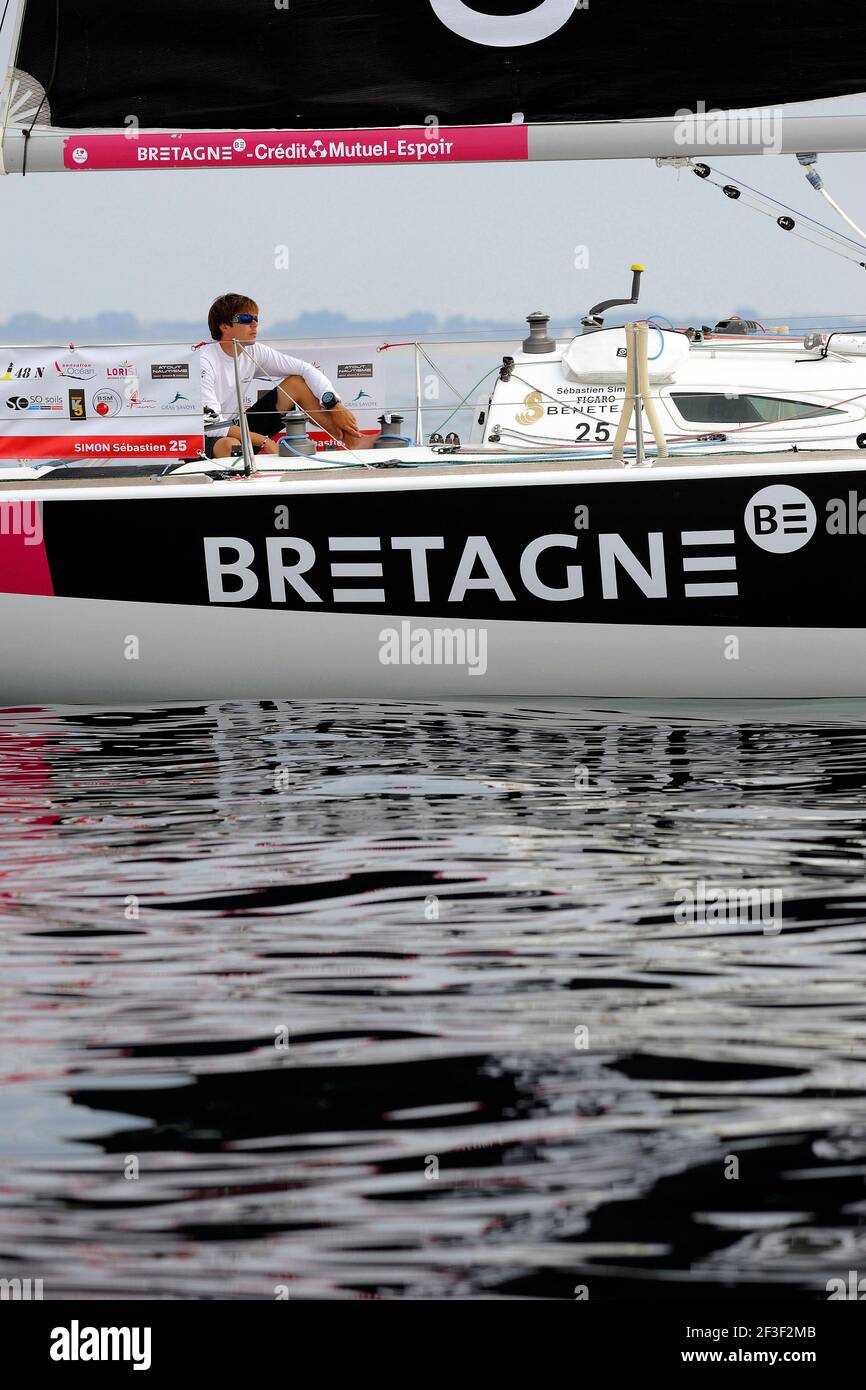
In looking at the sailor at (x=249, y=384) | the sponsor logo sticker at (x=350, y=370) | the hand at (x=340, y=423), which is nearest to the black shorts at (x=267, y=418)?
the sailor at (x=249, y=384)

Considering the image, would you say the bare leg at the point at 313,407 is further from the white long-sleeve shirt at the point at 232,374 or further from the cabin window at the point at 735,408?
the cabin window at the point at 735,408

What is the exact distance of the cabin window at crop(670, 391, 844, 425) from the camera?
6477 millimetres

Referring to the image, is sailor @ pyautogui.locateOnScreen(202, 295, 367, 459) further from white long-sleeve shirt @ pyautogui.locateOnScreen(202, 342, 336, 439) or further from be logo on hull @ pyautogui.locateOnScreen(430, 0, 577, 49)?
be logo on hull @ pyautogui.locateOnScreen(430, 0, 577, 49)

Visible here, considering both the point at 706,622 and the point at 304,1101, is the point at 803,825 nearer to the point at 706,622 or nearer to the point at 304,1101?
the point at 706,622

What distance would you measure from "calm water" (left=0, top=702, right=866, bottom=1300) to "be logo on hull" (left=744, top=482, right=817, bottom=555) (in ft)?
2.44

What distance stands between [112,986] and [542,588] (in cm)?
242

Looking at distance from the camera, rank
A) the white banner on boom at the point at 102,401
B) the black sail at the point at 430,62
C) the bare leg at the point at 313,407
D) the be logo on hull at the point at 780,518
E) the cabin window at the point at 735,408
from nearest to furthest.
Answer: the be logo on hull at the point at 780,518 < the black sail at the point at 430,62 < the bare leg at the point at 313,407 < the cabin window at the point at 735,408 < the white banner on boom at the point at 102,401

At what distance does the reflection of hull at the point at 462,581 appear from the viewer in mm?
4742

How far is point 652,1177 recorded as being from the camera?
2.12m

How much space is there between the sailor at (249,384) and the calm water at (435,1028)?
68.8 inches

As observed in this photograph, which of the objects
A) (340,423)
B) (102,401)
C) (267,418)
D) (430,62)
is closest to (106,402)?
(102,401)

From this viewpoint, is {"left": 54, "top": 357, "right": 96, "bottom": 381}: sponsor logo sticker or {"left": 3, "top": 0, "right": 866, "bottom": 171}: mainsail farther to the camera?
{"left": 54, "top": 357, "right": 96, "bottom": 381}: sponsor logo sticker

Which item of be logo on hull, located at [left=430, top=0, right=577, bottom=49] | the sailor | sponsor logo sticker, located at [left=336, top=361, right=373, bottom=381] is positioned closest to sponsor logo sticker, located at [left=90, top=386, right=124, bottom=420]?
sponsor logo sticker, located at [left=336, top=361, right=373, bottom=381]

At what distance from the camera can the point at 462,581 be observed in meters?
4.84
